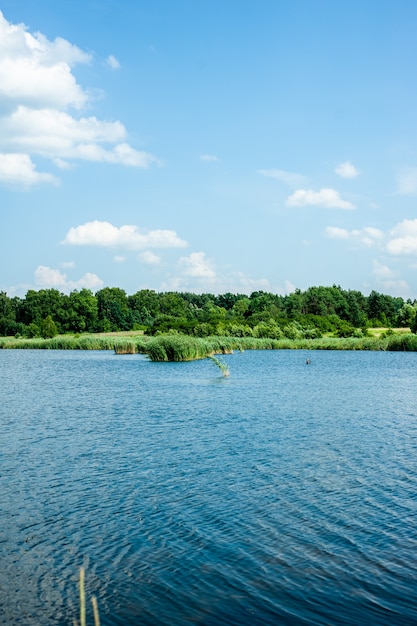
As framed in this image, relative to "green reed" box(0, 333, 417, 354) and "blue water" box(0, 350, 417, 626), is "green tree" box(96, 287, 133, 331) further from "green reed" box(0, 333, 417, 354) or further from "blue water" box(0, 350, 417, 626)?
"blue water" box(0, 350, 417, 626)

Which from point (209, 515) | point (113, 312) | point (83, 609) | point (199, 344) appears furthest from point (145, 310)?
point (83, 609)

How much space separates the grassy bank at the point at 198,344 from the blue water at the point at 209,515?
101ft

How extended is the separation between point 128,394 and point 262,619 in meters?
24.6

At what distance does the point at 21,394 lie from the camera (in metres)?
31.2

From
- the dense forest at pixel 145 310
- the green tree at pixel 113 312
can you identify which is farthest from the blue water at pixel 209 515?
the green tree at pixel 113 312

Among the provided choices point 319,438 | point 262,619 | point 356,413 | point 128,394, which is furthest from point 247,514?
point 128,394

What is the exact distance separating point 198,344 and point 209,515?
45333mm

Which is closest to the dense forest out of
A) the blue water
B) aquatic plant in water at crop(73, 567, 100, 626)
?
the blue water

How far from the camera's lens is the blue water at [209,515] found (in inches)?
315

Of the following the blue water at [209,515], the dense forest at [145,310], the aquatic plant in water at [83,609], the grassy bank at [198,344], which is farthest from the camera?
the dense forest at [145,310]

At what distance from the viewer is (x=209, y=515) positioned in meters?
11.6

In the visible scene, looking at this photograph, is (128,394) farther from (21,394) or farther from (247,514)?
(247,514)

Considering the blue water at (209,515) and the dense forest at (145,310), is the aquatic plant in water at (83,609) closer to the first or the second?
the blue water at (209,515)

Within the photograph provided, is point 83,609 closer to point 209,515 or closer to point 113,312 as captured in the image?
point 209,515
